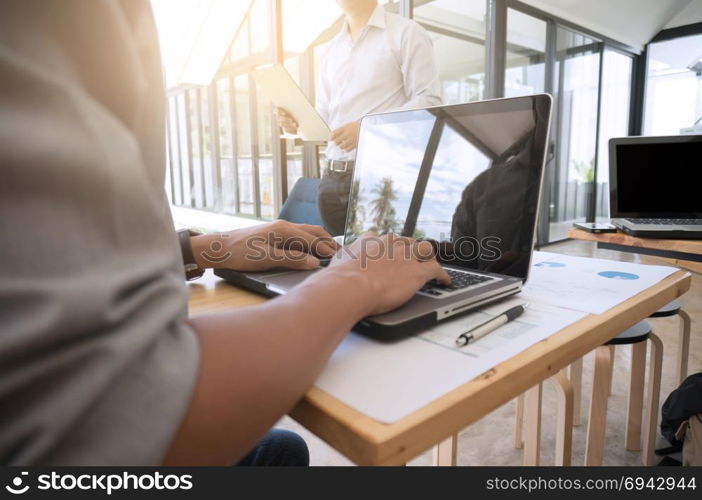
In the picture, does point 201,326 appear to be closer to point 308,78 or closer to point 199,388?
point 199,388

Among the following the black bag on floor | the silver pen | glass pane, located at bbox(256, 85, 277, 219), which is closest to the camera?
the silver pen

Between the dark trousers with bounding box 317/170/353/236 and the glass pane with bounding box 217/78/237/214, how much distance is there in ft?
14.7

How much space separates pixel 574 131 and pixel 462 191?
16.8 ft

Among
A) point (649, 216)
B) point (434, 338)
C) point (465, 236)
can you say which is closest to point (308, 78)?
point (649, 216)

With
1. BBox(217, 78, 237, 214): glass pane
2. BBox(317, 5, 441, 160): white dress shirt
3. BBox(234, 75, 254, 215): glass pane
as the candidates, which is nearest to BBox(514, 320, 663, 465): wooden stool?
BBox(317, 5, 441, 160): white dress shirt

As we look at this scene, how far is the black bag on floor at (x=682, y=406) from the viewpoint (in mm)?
Answer: 1409

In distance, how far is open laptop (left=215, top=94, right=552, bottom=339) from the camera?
0.73 m

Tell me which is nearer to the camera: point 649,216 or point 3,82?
point 3,82

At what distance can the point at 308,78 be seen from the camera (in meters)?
4.36

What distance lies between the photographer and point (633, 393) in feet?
5.24

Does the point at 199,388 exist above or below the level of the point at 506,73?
below

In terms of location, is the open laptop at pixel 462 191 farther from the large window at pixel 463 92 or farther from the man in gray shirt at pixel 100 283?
the large window at pixel 463 92

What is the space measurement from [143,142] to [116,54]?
0.06 metres

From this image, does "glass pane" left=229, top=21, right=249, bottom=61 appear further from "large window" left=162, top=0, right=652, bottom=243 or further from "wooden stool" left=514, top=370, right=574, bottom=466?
"wooden stool" left=514, top=370, right=574, bottom=466
